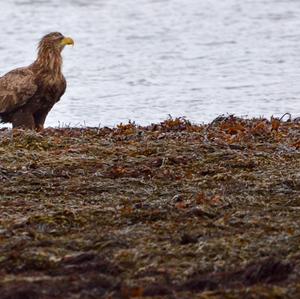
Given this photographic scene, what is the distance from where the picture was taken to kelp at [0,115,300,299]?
19.2 ft

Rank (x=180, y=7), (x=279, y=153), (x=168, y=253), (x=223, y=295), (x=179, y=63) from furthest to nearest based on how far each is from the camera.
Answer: (x=180, y=7), (x=179, y=63), (x=279, y=153), (x=168, y=253), (x=223, y=295)

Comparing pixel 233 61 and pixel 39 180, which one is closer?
pixel 39 180

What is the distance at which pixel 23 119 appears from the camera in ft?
39.2

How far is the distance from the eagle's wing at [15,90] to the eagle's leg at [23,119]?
0.30 feet

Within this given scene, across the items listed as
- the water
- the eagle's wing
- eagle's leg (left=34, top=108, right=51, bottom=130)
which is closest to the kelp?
the eagle's wing

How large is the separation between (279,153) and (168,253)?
2.61 metres

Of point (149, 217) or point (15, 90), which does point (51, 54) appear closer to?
point (15, 90)

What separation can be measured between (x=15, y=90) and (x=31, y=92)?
0.16 meters

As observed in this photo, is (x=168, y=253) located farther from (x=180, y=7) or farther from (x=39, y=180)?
(x=180, y=7)

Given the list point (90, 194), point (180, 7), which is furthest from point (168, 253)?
point (180, 7)

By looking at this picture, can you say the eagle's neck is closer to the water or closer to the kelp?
the water

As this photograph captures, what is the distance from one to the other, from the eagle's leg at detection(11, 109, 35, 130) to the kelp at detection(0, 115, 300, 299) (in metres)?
2.37

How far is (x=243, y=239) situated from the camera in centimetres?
643

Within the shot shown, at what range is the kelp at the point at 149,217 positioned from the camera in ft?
19.2
